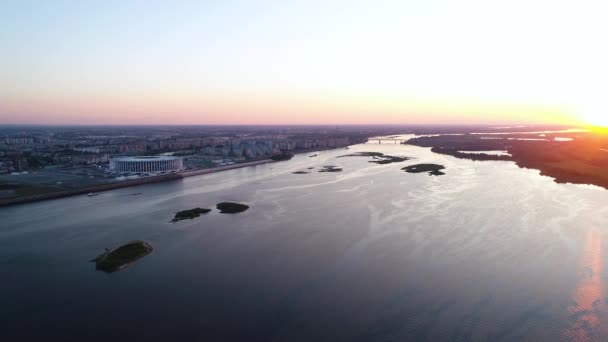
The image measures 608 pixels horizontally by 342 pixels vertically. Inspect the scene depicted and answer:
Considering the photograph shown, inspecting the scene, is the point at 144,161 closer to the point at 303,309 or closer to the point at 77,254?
the point at 77,254

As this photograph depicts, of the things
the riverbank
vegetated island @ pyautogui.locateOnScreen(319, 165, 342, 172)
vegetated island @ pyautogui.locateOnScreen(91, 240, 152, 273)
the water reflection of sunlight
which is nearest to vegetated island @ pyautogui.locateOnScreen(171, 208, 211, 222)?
vegetated island @ pyautogui.locateOnScreen(91, 240, 152, 273)

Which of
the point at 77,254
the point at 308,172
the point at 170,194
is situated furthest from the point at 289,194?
the point at 77,254

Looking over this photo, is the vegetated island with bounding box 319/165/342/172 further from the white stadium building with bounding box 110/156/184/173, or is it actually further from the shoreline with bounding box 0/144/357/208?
the white stadium building with bounding box 110/156/184/173

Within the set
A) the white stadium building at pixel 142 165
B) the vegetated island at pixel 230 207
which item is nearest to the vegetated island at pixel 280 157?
the white stadium building at pixel 142 165

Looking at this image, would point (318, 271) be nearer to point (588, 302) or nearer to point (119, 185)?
point (588, 302)

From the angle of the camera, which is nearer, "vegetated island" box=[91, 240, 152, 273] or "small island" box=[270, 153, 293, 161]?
"vegetated island" box=[91, 240, 152, 273]

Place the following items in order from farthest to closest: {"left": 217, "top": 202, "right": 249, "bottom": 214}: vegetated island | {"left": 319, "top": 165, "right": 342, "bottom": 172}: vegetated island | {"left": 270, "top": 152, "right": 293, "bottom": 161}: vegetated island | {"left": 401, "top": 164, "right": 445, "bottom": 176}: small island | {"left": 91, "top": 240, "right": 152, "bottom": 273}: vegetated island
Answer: {"left": 270, "top": 152, "right": 293, "bottom": 161}: vegetated island < {"left": 319, "top": 165, "right": 342, "bottom": 172}: vegetated island < {"left": 401, "top": 164, "right": 445, "bottom": 176}: small island < {"left": 217, "top": 202, "right": 249, "bottom": 214}: vegetated island < {"left": 91, "top": 240, "right": 152, "bottom": 273}: vegetated island
